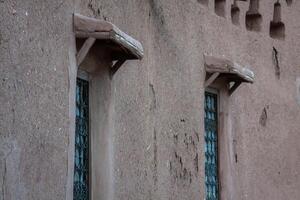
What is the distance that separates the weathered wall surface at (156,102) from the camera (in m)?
6.77

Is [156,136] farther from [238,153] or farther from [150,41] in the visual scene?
[238,153]

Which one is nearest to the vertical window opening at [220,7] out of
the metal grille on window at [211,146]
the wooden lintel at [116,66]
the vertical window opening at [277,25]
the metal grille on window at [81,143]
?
the metal grille on window at [211,146]

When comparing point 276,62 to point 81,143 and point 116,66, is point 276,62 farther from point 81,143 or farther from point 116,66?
point 81,143

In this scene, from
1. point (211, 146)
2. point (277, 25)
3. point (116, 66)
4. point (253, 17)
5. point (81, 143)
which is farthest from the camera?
point (277, 25)

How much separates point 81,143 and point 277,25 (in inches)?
172

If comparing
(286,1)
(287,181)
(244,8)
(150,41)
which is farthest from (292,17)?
(150,41)

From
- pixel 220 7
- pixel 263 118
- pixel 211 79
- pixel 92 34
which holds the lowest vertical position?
pixel 92 34

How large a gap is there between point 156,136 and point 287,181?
3.08m

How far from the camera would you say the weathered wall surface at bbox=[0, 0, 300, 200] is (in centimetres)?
677

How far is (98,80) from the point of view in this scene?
820 centimetres

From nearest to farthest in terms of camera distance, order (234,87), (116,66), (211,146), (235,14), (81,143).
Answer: (81,143), (116,66), (211,146), (234,87), (235,14)

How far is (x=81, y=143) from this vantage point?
26.3 ft

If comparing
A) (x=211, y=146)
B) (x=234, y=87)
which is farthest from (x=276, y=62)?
(x=211, y=146)

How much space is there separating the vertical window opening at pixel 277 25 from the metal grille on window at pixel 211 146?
149 cm
